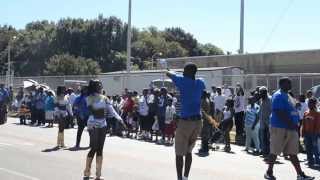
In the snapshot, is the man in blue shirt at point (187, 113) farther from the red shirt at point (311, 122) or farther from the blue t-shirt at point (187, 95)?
the red shirt at point (311, 122)

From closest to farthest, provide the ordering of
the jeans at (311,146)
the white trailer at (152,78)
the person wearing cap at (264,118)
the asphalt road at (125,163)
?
the asphalt road at (125,163) → the jeans at (311,146) → the person wearing cap at (264,118) → the white trailer at (152,78)

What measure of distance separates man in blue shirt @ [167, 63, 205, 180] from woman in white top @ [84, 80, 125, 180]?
1.78 meters

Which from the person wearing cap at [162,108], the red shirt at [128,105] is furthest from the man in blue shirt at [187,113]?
the red shirt at [128,105]

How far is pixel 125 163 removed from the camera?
1501 centimetres

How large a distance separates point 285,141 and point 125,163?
4.15 m

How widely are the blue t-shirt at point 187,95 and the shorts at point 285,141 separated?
2364mm

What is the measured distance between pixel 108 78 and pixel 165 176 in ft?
95.4

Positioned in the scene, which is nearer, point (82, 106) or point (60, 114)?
point (82, 106)

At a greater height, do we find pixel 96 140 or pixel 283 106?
pixel 283 106

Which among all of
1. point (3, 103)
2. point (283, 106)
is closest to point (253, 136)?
point (283, 106)

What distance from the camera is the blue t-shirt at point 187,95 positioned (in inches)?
424

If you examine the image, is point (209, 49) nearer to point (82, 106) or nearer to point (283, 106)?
point (82, 106)

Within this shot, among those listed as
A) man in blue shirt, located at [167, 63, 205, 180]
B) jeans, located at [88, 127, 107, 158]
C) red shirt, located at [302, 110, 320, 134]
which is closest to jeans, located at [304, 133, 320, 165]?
red shirt, located at [302, 110, 320, 134]

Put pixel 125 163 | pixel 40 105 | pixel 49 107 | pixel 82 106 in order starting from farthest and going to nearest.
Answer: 1. pixel 40 105
2. pixel 49 107
3. pixel 82 106
4. pixel 125 163
